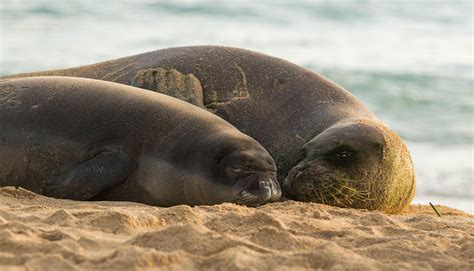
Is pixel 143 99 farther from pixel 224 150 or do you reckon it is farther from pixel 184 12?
pixel 184 12

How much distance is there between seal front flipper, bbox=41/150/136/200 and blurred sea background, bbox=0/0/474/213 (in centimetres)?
429

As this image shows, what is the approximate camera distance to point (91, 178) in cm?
621

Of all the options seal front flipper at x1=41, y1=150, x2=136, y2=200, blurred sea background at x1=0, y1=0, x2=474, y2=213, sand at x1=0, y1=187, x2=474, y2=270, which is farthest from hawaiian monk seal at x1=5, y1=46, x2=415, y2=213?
blurred sea background at x1=0, y1=0, x2=474, y2=213

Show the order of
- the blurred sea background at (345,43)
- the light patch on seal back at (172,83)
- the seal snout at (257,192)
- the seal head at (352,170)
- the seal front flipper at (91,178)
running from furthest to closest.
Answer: the blurred sea background at (345,43) < the light patch on seal back at (172,83) < the seal head at (352,170) < the seal snout at (257,192) < the seal front flipper at (91,178)

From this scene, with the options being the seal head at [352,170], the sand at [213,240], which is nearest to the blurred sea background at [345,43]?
the seal head at [352,170]

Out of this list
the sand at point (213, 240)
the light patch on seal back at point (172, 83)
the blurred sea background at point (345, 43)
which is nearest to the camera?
the sand at point (213, 240)

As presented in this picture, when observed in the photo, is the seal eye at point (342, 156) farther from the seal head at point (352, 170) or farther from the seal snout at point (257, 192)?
the seal snout at point (257, 192)

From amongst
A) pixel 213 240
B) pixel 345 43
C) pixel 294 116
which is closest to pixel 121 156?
pixel 294 116

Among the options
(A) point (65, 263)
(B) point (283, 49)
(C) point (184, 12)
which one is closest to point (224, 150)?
(A) point (65, 263)

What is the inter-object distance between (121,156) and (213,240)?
2088 millimetres

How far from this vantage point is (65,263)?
13.0 ft

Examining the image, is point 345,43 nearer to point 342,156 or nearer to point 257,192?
point 342,156

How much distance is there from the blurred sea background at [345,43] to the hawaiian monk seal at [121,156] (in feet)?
12.5

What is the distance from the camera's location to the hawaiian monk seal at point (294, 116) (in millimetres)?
6848
